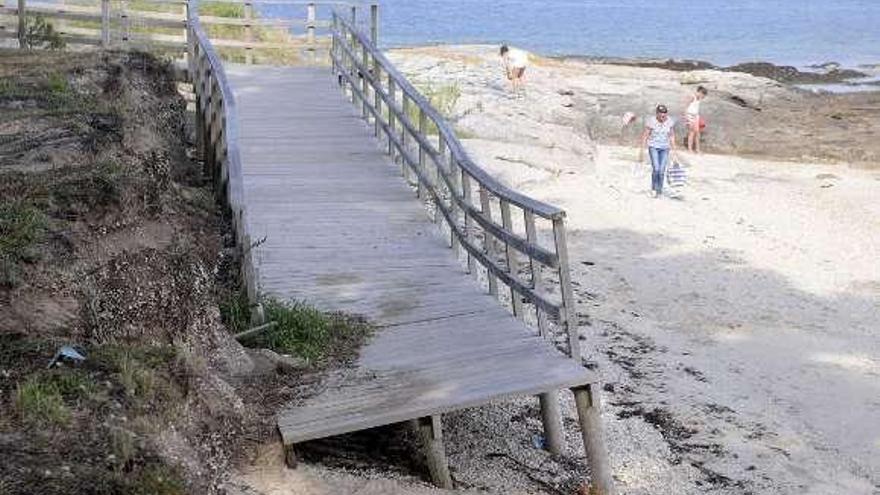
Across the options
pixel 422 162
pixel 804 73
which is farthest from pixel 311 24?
pixel 804 73

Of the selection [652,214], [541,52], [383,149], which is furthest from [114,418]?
[541,52]

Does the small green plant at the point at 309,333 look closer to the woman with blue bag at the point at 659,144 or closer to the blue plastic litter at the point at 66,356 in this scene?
the blue plastic litter at the point at 66,356

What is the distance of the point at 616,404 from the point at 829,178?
13.8 meters

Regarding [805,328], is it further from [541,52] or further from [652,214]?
[541,52]

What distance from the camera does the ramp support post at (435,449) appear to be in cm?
649

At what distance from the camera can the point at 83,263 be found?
260 inches

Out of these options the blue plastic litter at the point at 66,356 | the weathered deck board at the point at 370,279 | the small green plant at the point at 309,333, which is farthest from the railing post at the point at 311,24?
the blue plastic litter at the point at 66,356

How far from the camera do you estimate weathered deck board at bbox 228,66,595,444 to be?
21.6ft

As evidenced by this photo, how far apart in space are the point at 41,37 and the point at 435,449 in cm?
1382

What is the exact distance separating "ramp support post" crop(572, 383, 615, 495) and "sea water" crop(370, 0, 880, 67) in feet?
147

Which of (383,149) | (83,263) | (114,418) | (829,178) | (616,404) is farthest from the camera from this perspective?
(829,178)

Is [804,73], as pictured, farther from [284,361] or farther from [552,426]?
[284,361]

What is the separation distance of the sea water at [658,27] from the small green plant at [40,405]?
4708 centimetres

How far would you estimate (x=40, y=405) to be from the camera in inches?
194
